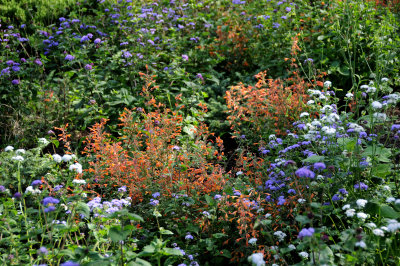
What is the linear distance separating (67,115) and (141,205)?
2.25m

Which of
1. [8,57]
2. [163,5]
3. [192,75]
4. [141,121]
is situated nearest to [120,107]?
[141,121]

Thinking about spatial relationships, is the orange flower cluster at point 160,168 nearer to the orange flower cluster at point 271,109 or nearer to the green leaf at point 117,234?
the orange flower cluster at point 271,109

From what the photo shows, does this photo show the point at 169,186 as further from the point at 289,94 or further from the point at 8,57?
the point at 8,57

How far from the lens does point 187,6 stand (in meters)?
7.14

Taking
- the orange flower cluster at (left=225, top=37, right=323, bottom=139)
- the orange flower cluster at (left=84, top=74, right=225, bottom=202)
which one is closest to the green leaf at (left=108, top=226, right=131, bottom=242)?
the orange flower cluster at (left=84, top=74, right=225, bottom=202)

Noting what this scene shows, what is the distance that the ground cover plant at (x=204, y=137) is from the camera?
2.55 metres

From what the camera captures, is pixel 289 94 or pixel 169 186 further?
pixel 289 94

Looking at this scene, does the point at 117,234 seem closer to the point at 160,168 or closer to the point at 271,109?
the point at 160,168

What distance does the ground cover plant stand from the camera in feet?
8.36

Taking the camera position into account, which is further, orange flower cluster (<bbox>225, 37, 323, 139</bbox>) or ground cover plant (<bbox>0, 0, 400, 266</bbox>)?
orange flower cluster (<bbox>225, 37, 323, 139</bbox>)

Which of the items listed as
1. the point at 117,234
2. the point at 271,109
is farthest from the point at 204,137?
the point at 117,234

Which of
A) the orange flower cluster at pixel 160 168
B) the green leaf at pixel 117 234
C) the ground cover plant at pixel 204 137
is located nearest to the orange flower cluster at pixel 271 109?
the ground cover plant at pixel 204 137

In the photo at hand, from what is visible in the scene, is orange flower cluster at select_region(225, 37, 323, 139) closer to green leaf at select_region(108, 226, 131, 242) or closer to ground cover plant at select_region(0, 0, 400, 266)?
ground cover plant at select_region(0, 0, 400, 266)

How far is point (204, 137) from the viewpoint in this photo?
3934 millimetres
